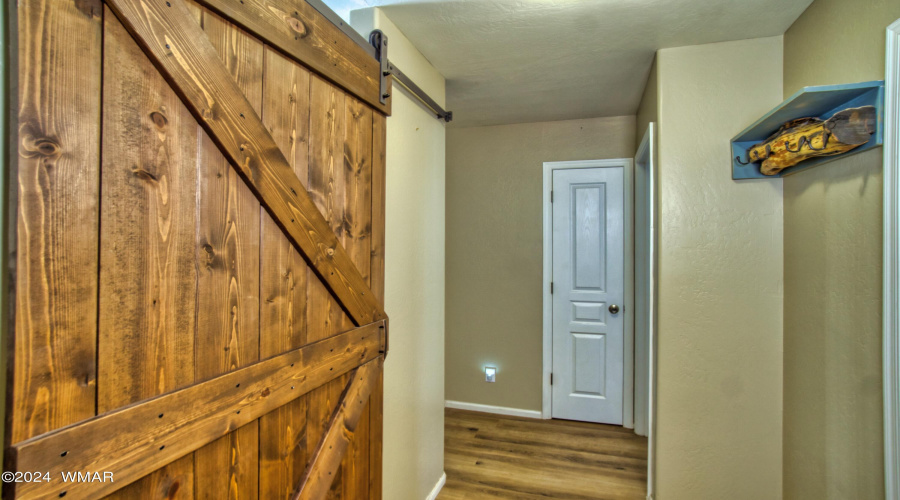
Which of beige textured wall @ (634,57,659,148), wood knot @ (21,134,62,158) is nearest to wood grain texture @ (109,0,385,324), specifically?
wood knot @ (21,134,62,158)

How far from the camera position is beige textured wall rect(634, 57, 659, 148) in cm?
224

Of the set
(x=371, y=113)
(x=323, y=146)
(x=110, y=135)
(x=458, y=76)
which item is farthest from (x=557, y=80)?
(x=110, y=135)

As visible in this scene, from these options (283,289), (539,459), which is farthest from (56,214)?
(539,459)

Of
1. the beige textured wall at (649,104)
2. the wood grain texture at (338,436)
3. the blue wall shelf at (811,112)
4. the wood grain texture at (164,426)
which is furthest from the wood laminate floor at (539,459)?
the beige textured wall at (649,104)

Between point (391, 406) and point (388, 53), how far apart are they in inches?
58.3

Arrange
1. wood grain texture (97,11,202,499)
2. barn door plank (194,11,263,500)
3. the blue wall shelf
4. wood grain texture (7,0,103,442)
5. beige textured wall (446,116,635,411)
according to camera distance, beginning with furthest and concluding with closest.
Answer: beige textured wall (446,116,635,411) → the blue wall shelf → barn door plank (194,11,263,500) → wood grain texture (97,11,202,499) → wood grain texture (7,0,103,442)

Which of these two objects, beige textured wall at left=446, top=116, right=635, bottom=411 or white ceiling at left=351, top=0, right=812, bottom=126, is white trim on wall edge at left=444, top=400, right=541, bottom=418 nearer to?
beige textured wall at left=446, top=116, right=635, bottom=411

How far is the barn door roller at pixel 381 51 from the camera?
136 cm

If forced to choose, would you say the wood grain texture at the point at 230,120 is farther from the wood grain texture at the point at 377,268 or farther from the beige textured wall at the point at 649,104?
the beige textured wall at the point at 649,104

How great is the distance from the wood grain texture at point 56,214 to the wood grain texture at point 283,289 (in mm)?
376

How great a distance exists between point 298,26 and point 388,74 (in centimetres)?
55

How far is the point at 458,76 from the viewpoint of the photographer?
2541 millimetres

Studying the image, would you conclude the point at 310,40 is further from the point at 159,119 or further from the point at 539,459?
the point at 539,459

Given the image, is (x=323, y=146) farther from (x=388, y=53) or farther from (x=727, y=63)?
(x=727, y=63)
